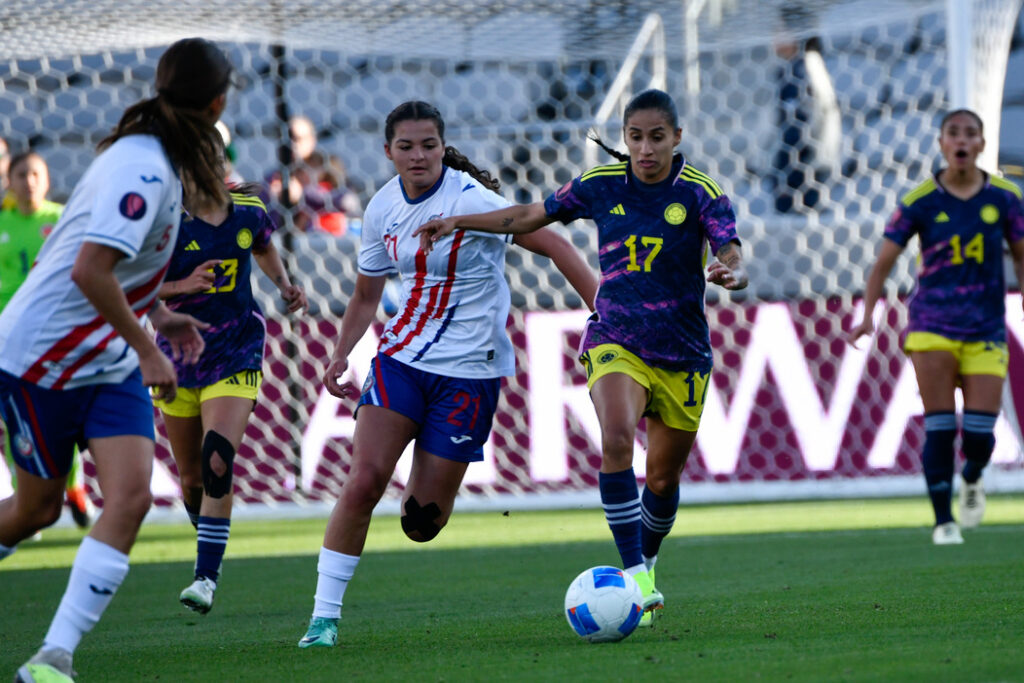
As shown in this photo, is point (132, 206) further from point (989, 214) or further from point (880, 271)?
point (989, 214)

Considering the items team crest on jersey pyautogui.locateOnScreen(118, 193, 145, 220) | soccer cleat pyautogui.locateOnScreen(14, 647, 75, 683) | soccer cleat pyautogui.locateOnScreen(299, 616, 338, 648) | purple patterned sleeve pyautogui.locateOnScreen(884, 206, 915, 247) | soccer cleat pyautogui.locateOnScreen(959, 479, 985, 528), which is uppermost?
team crest on jersey pyautogui.locateOnScreen(118, 193, 145, 220)

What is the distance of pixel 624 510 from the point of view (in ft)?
18.5

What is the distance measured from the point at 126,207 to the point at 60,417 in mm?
655

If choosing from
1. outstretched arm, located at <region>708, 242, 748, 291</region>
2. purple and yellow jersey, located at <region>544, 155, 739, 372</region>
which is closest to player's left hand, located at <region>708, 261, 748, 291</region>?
outstretched arm, located at <region>708, 242, 748, 291</region>

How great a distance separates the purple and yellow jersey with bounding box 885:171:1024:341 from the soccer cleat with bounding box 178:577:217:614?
432cm

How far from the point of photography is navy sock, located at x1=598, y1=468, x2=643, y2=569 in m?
5.63

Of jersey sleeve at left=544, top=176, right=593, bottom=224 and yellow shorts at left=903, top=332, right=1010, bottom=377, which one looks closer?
jersey sleeve at left=544, top=176, right=593, bottom=224

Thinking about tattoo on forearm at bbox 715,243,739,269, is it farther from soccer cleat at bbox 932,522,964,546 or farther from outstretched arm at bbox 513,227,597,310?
soccer cleat at bbox 932,522,964,546

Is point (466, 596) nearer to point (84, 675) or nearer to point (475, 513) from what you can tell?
point (84, 675)

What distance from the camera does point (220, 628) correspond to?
5.81m

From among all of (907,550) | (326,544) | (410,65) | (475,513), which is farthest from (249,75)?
(326,544)

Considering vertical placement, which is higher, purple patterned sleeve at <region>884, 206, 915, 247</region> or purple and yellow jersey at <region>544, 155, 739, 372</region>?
purple and yellow jersey at <region>544, 155, 739, 372</region>

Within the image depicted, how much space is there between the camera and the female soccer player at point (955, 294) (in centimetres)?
822

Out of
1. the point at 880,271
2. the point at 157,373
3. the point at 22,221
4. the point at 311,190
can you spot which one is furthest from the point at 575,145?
the point at 157,373
